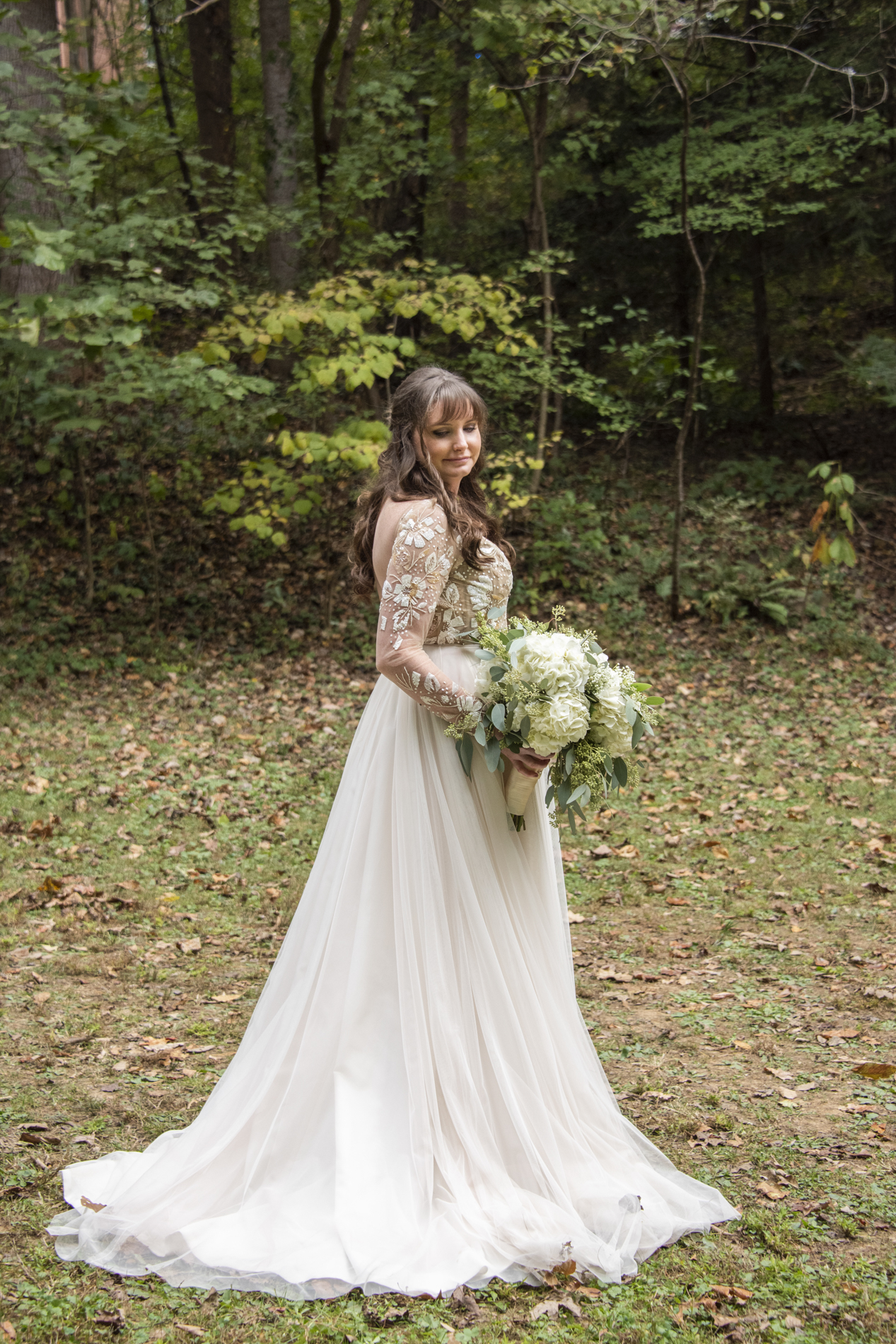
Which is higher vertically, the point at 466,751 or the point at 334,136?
the point at 334,136

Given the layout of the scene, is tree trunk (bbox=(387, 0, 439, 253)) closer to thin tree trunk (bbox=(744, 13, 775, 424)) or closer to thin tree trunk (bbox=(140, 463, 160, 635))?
thin tree trunk (bbox=(744, 13, 775, 424))

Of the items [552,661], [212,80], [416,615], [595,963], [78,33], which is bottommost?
[595,963]

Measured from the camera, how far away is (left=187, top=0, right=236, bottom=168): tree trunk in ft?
44.5

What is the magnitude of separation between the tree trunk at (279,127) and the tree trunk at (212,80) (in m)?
1.05

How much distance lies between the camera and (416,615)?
2.99 meters

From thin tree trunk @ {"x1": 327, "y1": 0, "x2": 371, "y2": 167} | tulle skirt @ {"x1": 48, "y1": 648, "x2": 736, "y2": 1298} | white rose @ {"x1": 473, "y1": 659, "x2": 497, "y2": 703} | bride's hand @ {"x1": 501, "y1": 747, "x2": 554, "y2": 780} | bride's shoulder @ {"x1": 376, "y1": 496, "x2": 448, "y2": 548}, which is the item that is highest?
thin tree trunk @ {"x1": 327, "y1": 0, "x2": 371, "y2": 167}

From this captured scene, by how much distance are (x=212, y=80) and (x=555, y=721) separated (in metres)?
Result: 13.9

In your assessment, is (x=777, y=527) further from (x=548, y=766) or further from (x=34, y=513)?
(x=548, y=766)

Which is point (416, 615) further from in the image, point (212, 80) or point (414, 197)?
point (212, 80)

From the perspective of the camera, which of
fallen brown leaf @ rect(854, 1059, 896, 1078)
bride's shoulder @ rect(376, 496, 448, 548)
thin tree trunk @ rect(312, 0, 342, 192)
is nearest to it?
bride's shoulder @ rect(376, 496, 448, 548)

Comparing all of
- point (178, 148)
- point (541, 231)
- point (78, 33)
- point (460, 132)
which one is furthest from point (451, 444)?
point (78, 33)

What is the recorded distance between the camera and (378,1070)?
9.95 feet

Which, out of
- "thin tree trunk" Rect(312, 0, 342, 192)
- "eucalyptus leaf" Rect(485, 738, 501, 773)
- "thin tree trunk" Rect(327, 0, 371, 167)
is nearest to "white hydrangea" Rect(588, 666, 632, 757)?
"eucalyptus leaf" Rect(485, 738, 501, 773)

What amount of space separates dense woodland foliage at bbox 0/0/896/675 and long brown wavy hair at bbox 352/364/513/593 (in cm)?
493
